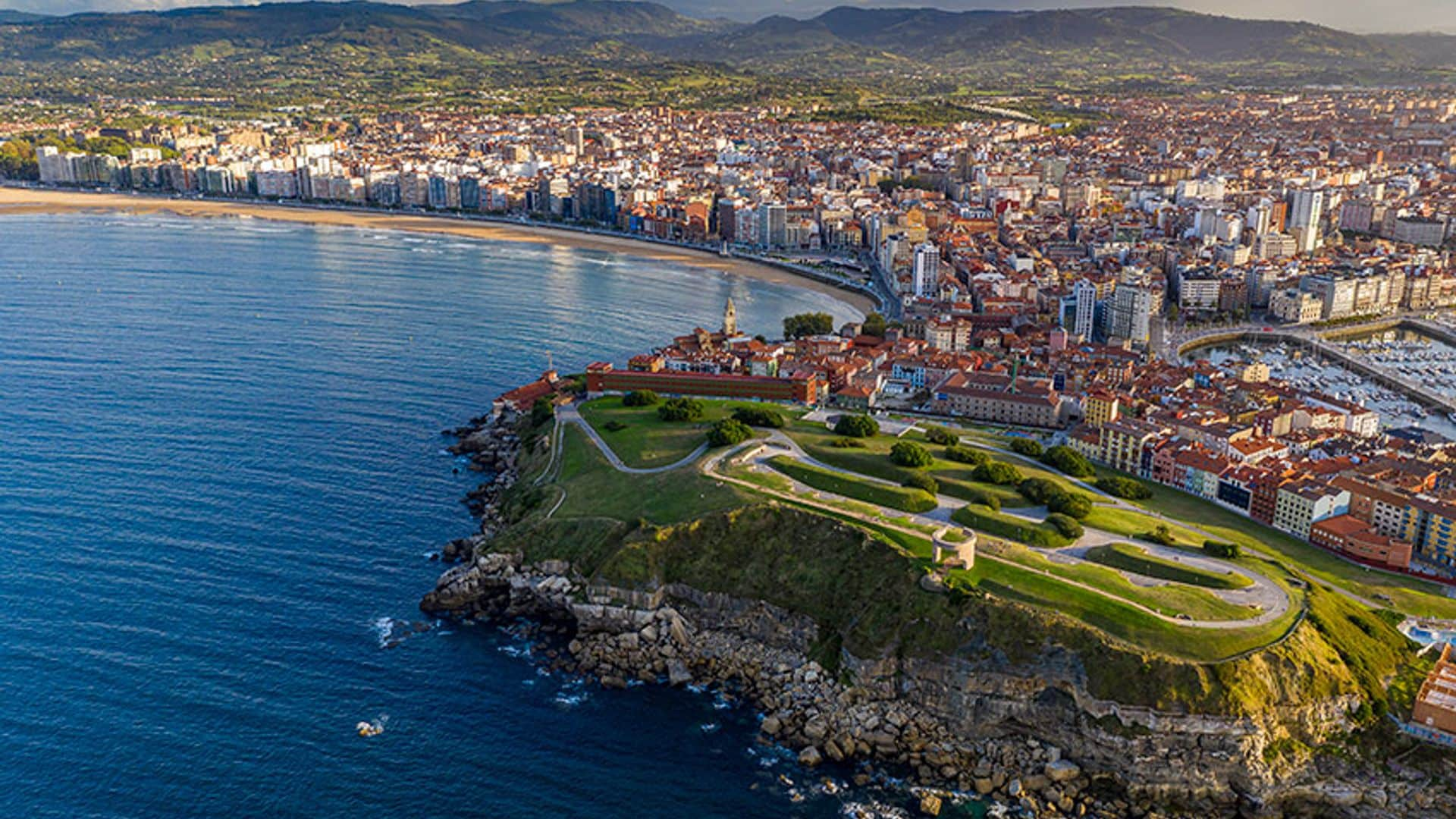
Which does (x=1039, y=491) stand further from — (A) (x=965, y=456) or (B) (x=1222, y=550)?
(B) (x=1222, y=550)

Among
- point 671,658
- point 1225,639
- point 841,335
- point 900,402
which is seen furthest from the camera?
point 841,335

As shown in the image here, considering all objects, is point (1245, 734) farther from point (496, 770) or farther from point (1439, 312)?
point (1439, 312)

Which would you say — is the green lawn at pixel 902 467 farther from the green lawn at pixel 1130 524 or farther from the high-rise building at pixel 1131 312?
the high-rise building at pixel 1131 312

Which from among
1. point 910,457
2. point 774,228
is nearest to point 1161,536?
point 910,457

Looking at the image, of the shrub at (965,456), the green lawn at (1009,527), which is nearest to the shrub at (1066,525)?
the green lawn at (1009,527)

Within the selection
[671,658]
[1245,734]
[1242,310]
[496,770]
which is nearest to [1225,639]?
[1245,734]
